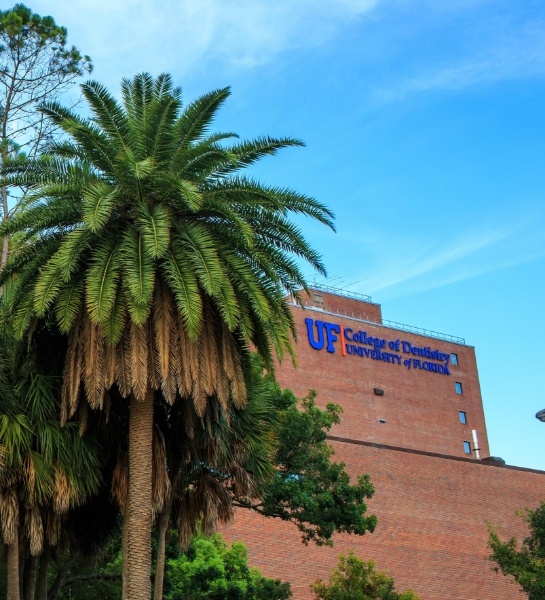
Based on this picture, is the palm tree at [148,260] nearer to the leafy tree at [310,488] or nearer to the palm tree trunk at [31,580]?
the palm tree trunk at [31,580]

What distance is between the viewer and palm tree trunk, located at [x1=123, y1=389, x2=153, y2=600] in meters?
18.8

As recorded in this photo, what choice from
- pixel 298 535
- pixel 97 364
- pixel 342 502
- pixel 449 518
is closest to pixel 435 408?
pixel 449 518

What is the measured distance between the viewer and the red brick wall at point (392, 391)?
73438 millimetres

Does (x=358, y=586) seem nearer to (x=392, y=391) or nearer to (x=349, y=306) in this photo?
(x=392, y=391)

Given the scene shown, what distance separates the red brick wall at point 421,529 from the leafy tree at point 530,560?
15037 mm

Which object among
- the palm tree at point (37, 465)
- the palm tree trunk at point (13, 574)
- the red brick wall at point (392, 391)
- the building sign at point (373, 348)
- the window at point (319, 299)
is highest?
the window at point (319, 299)

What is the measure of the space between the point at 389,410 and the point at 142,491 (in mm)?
59813

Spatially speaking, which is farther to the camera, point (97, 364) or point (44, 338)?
point (44, 338)

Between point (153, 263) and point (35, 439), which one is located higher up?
point (153, 263)

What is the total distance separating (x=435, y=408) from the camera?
82.2 metres

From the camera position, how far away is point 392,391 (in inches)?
3103

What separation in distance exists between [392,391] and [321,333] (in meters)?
8.40

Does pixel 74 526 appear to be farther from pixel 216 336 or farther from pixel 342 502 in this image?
pixel 342 502

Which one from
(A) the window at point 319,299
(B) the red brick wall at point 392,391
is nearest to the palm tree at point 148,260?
(B) the red brick wall at point 392,391
